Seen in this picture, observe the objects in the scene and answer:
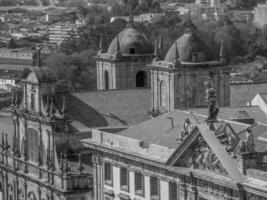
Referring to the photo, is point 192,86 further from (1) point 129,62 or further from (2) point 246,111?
(2) point 246,111

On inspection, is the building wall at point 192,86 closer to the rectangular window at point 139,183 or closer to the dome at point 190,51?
the dome at point 190,51

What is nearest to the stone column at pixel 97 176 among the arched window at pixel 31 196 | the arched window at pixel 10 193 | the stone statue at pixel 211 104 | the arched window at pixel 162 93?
the stone statue at pixel 211 104

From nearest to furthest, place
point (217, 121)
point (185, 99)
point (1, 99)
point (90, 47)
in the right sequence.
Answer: point (217, 121) → point (185, 99) → point (1, 99) → point (90, 47)

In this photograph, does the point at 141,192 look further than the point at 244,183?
Yes

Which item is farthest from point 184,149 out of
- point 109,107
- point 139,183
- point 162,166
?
point 109,107

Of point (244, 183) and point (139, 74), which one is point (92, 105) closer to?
point (139, 74)

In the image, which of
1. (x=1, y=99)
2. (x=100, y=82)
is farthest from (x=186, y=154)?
(x=1, y=99)

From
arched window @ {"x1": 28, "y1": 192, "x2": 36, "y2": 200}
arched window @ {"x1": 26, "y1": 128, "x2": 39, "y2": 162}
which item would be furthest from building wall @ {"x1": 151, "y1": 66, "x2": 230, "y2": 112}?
arched window @ {"x1": 28, "y1": 192, "x2": 36, "y2": 200}
